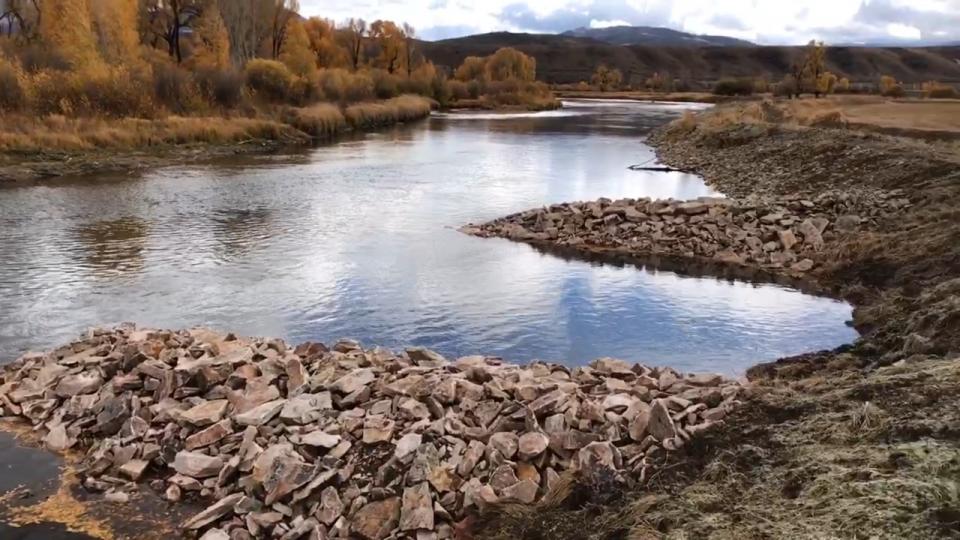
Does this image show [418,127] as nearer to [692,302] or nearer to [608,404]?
[692,302]

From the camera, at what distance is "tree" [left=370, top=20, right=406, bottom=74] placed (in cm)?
7831

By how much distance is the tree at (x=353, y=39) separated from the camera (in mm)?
77438

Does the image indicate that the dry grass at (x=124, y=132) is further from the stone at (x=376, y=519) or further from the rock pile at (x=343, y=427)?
the stone at (x=376, y=519)

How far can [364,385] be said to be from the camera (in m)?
7.29

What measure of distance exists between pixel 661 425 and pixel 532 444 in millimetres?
1114

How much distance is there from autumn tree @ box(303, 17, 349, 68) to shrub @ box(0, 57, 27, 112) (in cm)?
4213

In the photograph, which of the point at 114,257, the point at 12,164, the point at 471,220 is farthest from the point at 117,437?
the point at 12,164

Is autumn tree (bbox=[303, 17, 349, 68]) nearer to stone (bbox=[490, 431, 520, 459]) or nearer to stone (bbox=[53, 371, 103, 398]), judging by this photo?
stone (bbox=[53, 371, 103, 398])

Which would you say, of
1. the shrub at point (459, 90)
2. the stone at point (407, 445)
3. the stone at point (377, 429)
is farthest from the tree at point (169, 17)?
the stone at point (407, 445)

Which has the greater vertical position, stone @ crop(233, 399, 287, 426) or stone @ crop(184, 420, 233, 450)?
stone @ crop(233, 399, 287, 426)

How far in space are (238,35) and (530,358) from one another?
48831 mm

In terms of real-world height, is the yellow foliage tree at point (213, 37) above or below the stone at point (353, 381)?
above

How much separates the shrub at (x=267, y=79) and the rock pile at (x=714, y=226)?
99.0 ft

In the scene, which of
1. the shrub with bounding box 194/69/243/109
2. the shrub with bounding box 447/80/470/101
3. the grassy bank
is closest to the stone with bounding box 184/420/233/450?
the grassy bank
